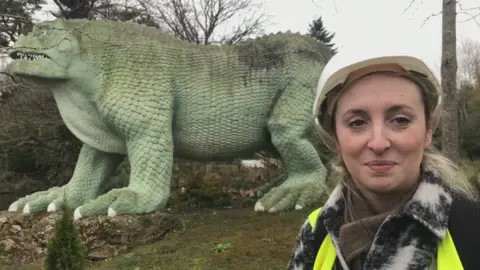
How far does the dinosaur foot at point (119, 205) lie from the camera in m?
5.48

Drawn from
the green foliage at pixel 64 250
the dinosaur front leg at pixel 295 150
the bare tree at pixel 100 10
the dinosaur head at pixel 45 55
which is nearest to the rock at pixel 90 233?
the dinosaur front leg at pixel 295 150

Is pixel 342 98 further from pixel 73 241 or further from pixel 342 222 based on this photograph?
pixel 73 241

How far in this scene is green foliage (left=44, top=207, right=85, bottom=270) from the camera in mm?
3031

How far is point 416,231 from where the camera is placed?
120cm

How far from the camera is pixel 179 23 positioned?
20547 mm

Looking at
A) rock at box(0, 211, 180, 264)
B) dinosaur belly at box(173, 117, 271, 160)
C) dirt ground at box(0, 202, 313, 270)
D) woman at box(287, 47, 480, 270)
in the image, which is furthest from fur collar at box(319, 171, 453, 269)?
dinosaur belly at box(173, 117, 271, 160)

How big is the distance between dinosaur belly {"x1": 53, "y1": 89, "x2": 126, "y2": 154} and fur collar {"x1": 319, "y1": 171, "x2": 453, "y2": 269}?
523 cm

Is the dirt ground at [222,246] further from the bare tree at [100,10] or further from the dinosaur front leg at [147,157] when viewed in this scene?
the bare tree at [100,10]

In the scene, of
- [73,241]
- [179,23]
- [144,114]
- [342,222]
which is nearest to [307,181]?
[144,114]

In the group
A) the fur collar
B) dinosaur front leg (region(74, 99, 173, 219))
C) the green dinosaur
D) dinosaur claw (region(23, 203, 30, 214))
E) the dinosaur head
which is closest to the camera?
the fur collar

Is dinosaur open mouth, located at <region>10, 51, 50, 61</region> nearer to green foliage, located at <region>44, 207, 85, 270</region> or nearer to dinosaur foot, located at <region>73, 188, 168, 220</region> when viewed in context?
dinosaur foot, located at <region>73, 188, 168, 220</region>

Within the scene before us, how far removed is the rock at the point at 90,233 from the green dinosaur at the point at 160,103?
0.46ft

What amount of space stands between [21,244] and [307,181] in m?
3.12

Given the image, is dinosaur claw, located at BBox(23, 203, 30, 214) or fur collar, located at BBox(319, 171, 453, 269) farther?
dinosaur claw, located at BBox(23, 203, 30, 214)
